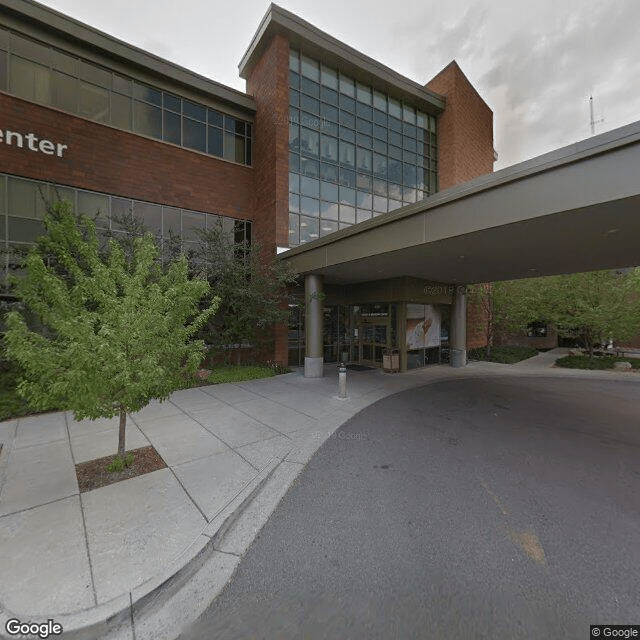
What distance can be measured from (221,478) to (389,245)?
660 centimetres

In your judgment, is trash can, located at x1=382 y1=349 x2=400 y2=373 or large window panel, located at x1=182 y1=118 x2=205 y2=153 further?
large window panel, located at x1=182 y1=118 x2=205 y2=153

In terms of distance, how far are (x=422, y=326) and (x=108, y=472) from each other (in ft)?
46.1

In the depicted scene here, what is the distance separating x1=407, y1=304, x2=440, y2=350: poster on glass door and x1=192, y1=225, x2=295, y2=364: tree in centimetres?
628

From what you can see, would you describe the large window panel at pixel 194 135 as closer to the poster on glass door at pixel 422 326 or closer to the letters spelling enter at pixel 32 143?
the letters spelling enter at pixel 32 143

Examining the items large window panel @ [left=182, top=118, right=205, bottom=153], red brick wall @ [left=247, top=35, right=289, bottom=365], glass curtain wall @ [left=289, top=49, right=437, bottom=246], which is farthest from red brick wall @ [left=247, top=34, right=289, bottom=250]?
large window panel @ [left=182, top=118, right=205, bottom=153]

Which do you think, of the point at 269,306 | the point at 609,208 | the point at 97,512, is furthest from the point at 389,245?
the point at 97,512

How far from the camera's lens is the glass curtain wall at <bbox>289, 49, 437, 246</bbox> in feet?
53.0

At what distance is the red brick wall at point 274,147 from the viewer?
14914mm

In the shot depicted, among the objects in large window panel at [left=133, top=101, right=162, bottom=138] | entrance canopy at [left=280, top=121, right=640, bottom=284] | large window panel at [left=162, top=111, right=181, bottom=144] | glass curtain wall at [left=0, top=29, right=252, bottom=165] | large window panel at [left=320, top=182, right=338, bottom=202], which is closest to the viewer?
entrance canopy at [left=280, top=121, right=640, bottom=284]

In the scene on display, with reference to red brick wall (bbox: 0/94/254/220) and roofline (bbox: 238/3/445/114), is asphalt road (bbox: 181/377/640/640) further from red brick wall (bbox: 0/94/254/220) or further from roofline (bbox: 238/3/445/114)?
roofline (bbox: 238/3/445/114)

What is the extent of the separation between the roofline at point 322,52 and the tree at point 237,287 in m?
11.2

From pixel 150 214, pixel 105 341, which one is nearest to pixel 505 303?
pixel 150 214

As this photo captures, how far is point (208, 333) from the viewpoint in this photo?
12625mm

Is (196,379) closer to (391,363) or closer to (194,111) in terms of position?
(391,363)
